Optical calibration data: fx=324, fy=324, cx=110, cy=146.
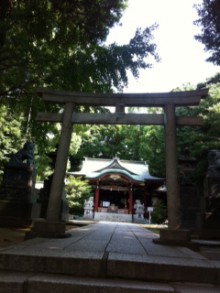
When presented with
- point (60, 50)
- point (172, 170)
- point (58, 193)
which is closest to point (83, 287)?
point (58, 193)

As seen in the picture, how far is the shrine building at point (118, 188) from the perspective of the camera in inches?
1046

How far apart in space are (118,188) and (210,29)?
20855 mm

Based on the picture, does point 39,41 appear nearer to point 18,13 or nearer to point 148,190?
→ point 18,13

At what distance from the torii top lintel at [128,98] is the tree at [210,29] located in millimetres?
2817

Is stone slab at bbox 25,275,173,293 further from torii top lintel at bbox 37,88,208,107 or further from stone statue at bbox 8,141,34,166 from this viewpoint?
stone statue at bbox 8,141,34,166

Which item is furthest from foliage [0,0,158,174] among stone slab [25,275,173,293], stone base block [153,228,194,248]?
stone slab [25,275,173,293]

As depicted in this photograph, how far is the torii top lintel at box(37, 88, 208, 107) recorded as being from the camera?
602cm

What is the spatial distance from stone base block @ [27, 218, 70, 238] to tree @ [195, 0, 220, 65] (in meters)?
5.85

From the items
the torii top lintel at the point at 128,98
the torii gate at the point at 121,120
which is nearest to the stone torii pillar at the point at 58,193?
the torii gate at the point at 121,120

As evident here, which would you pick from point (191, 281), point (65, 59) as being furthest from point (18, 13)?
point (191, 281)

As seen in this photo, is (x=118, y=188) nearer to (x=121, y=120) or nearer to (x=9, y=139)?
(x=9, y=139)

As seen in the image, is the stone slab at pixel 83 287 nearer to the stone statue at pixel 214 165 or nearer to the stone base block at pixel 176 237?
the stone base block at pixel 176 237

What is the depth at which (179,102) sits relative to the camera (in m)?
6.05

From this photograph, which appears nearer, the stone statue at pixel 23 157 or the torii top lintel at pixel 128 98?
the torii top lintel at pixel 128 98
